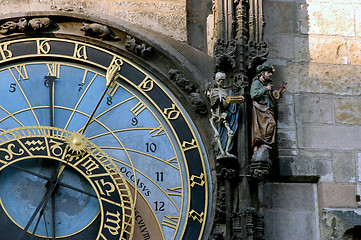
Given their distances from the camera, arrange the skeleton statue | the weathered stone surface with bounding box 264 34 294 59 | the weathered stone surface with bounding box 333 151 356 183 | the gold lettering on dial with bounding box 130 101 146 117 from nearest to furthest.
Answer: the skeleton statue
the gold lettering on dial with bounding box 130 101 146 117
the weathered stone surface with bounding box 333 151 356 183
the weathered stone surface with bounding box 264 34 294 59

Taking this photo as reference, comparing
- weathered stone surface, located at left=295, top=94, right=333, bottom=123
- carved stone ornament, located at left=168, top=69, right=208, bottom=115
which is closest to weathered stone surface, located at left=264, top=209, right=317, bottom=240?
weathered stone surface, located at left=295, top=94, right=333, bottom=123

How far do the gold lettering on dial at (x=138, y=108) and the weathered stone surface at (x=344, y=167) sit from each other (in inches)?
62.8

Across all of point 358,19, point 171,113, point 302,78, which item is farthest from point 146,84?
point 358,19

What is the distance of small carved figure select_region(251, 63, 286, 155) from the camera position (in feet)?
28.6

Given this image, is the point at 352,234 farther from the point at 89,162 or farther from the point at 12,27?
the point at 12,27

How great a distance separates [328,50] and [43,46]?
93.4 inches

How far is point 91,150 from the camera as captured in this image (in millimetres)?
8641

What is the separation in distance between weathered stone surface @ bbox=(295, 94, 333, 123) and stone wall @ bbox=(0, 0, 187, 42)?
1.09 meters

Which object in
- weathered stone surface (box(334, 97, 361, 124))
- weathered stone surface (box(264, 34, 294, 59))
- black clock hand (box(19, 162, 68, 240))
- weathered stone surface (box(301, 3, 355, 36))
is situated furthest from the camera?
weathered stone surface (box(301, 3, 355, 36))

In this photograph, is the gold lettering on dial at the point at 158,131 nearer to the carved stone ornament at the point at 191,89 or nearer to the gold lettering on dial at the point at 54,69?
the carved stone ornament at the point at 191,89

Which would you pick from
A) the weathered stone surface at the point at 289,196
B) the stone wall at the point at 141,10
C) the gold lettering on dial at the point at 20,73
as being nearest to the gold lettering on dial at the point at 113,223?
the weathered stone surface at the point at 289,196

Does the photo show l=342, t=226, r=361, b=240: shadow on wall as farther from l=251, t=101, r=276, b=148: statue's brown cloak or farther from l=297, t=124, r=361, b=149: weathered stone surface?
l=251, t=101, r=276, b=148: statue's brown cloak

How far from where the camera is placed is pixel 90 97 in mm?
8852

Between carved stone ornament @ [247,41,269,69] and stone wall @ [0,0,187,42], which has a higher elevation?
stone wall @ [0,0,187,42]
